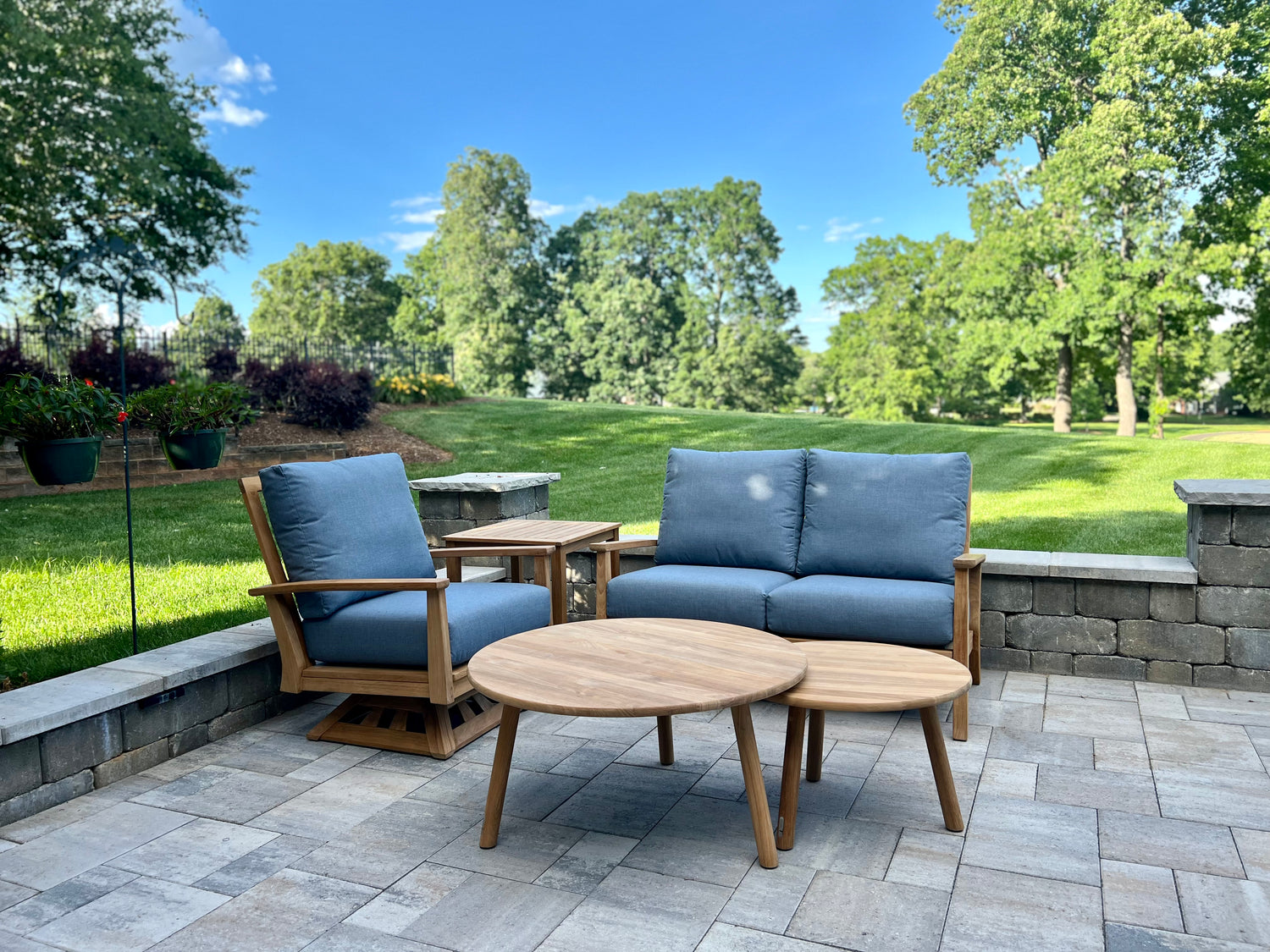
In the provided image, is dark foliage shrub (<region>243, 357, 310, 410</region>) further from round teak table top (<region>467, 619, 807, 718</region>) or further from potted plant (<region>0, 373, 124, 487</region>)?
round teak table top (<region>467, 619, 807, 718</region>)

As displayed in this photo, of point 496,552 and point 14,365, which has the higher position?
point 14,365

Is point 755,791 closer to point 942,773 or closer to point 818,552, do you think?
point 942,773

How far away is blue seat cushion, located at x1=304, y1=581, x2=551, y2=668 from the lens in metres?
2.93

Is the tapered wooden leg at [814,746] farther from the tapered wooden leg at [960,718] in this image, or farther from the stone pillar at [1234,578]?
the stone pillar at [1234,578]

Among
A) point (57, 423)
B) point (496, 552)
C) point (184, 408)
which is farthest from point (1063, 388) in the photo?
point (57, 423)

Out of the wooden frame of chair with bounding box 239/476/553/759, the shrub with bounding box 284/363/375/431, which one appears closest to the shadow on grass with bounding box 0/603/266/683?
the wooden frame of chair with bounding box 239/476/553/759

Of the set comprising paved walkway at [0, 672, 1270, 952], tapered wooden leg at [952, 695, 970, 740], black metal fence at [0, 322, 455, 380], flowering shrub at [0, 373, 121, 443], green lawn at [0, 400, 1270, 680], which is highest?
black metal fence at [0, 322, 455, 380]

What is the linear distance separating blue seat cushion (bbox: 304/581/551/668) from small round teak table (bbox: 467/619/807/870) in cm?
33

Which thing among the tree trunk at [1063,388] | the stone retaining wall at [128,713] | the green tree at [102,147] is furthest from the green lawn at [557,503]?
the tree trunk at [1063,388]

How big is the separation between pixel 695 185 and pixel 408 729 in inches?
1042

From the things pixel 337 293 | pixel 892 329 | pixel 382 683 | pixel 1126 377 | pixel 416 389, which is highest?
pixel 337 293

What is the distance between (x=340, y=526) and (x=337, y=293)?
3368 cm

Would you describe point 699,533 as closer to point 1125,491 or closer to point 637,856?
point 637,856

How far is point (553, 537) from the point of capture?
144 inches
